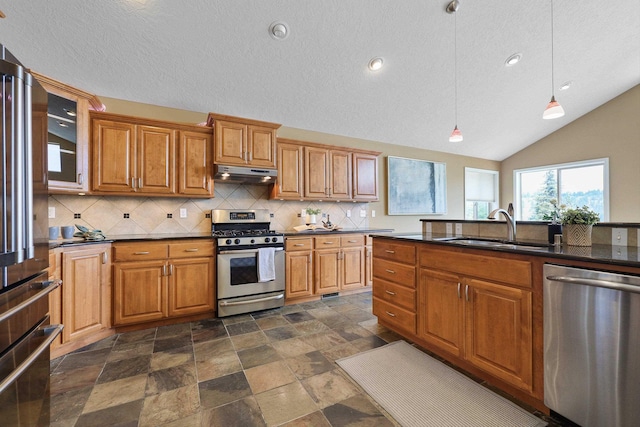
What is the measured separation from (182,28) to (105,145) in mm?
1437

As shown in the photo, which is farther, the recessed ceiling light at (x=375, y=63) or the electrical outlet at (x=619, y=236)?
the recessed ceiling light at (x=375, y=63)

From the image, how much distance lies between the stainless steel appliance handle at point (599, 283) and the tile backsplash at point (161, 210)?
319 cm

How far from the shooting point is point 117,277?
2.55 meters

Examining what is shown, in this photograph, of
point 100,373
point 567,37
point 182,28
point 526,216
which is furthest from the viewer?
point 526,216

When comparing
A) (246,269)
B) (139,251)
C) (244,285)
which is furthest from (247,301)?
(139,251)

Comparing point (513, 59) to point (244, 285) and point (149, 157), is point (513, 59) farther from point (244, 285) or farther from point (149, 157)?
point (149, 157)

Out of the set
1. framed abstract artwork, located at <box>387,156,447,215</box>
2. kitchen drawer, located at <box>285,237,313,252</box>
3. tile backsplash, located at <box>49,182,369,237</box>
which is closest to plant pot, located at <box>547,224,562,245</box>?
kitchen drawer, located at <box>285,237,313,252</box>

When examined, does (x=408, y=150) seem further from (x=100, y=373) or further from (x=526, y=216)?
(x=100, y=373)

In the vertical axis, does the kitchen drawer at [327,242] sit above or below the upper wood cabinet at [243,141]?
below

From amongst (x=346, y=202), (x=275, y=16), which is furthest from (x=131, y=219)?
(x=346, y=202)

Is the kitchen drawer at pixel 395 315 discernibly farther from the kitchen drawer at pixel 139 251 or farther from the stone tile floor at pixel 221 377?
the kitchen drawer at pixel 139 251

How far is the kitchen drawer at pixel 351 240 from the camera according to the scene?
3.79 meters

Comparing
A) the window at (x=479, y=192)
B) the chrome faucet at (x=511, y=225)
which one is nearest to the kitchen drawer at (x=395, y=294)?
the chrome faucet at (x=511, y=225)

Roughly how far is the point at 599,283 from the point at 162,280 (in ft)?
10.9
